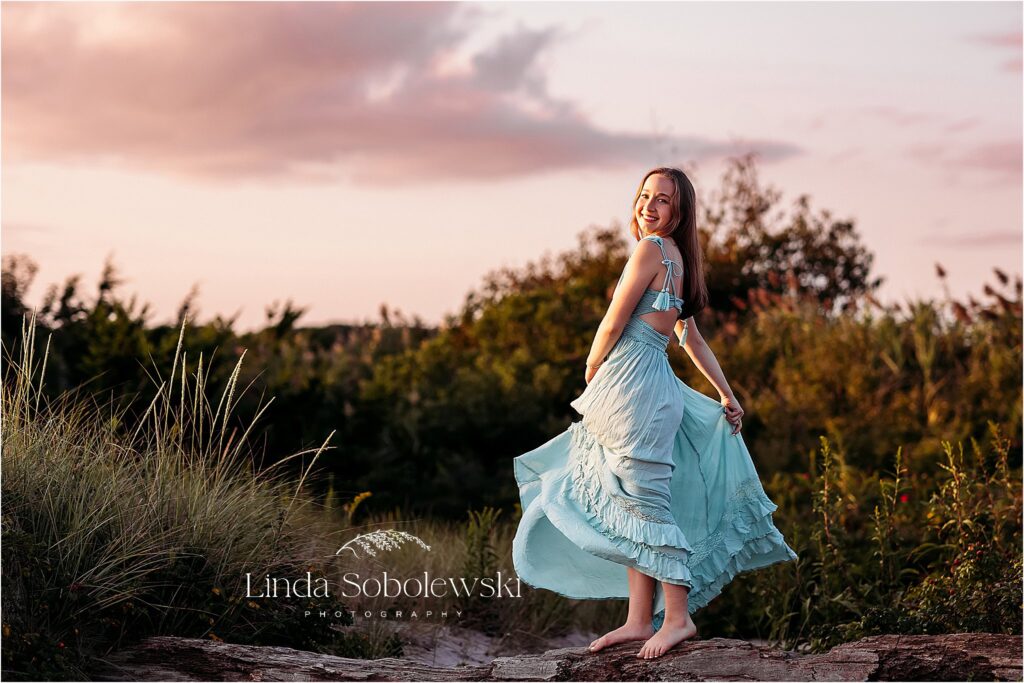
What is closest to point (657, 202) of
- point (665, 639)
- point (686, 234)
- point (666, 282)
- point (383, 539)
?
point (686, 234)

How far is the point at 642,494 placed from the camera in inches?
180

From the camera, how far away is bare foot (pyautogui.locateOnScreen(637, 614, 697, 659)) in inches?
178

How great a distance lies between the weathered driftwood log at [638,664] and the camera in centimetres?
452

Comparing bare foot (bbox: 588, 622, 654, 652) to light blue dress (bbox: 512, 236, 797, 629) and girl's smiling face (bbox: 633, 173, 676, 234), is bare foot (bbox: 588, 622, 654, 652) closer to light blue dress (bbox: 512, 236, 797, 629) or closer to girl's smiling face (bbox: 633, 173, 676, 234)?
light blue dress (bbox: 512, 236, 797, 629)

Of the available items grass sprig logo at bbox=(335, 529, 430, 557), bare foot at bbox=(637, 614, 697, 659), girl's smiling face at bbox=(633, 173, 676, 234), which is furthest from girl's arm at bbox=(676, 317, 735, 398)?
grass sprig logo at bbox=(335, 529, 430, 557)

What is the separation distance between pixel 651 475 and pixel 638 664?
0.81m

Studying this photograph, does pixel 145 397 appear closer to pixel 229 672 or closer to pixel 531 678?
pixel 229 672

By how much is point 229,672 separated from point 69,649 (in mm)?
663

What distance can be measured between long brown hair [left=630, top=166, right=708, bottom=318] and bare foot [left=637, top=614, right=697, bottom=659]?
1.37 metres

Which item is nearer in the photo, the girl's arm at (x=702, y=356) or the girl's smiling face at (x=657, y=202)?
the girl's smiling face at (x=657, y=202)

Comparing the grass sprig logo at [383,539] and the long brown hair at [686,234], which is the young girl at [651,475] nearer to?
the long brown hair at [686,234]

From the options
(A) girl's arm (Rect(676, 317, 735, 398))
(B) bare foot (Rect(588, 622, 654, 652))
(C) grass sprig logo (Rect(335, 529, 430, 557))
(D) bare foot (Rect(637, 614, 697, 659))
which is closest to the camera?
(D) bare foot (Rect(637, 614, 697, 659))

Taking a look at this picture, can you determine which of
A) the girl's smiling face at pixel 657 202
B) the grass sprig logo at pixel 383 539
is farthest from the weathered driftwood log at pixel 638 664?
the girl's smiling face at pixel 657 202

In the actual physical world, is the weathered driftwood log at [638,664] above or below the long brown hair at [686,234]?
below
